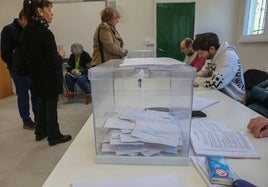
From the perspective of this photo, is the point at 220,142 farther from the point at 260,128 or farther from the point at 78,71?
the point at 78,71

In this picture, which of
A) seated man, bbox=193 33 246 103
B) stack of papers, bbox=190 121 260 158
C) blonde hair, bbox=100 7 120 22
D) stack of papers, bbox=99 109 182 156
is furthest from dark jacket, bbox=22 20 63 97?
stack of papers, bbox=190 121 260 158

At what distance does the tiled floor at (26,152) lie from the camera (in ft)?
6.00

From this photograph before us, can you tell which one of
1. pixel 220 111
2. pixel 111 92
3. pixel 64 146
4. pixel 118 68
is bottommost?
pixel 64 146

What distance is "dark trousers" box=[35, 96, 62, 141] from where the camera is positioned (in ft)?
Result: 7.11

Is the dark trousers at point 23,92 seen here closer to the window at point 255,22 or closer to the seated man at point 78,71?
the seated man at point 78,71

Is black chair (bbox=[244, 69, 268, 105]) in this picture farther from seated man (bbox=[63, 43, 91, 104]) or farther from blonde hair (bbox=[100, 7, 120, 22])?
seated man (bbox=[63, 43, 91, 104])

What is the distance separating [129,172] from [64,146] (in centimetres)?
177

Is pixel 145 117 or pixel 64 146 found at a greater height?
pixel 145 117

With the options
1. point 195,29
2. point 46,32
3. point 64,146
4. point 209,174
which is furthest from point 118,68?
point 195,29

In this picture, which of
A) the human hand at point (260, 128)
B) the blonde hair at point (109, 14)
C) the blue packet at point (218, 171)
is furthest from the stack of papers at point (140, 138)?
the blonde hair at point (109, 14)

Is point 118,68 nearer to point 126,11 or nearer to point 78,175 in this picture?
point 78,175

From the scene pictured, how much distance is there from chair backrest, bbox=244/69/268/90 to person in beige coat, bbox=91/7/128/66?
4.18 ft

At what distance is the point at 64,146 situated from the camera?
230 cm

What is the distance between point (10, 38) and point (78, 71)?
1671 millimetres
